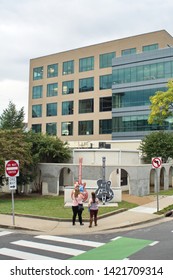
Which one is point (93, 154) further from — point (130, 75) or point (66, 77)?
point (66, 77)

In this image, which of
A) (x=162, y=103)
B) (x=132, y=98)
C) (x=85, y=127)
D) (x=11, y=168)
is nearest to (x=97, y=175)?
(x=162, y=103)

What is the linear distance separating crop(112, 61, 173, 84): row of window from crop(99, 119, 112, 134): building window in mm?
6964

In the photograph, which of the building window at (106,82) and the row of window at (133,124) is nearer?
the row of window at (133,124)

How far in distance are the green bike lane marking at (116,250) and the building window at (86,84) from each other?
4965 cm

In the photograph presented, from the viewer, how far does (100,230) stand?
13.1 meters

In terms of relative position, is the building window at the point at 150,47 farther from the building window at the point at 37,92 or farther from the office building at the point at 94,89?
the building window at the point at 37,92

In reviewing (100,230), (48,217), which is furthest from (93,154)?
(100,230)

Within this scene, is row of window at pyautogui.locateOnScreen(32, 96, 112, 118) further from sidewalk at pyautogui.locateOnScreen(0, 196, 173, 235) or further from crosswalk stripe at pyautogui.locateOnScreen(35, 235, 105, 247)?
crosswalk stripe at pyautogui.locateOnScreen(35, 235, 105, 247)

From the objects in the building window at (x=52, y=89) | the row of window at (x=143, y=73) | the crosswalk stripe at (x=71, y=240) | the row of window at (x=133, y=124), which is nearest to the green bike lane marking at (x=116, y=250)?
the crosswalk stripe at (x=71, y=240)

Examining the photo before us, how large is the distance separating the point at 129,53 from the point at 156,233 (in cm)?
4805

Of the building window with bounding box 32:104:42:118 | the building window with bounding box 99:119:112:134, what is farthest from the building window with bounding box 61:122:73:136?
the building window with bounding box 32:104:42:118

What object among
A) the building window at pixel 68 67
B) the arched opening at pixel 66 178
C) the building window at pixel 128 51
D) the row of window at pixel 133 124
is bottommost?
the arched opening at pixel 66 178

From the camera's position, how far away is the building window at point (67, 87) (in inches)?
2443

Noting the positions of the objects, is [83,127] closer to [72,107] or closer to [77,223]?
[72,107]
